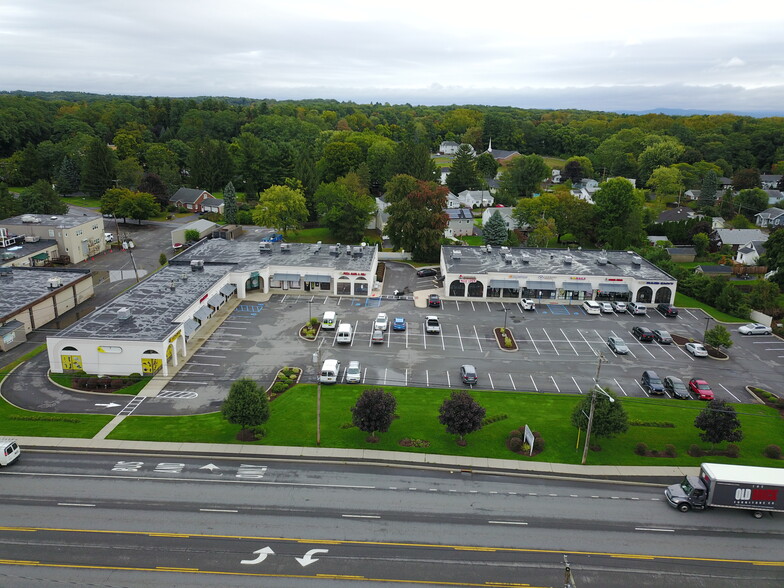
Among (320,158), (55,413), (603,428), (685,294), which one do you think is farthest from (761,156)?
(55,413)

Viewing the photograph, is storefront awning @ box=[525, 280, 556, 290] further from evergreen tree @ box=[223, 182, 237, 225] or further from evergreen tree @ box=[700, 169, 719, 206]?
evergreen tree @ box=[700, 169, 719, 206]

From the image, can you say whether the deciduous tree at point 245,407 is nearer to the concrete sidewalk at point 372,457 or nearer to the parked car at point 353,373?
the concrete sidewalk at point 372,457

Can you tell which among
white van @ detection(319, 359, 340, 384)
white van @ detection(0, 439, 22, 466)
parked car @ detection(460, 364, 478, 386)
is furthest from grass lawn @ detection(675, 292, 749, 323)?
white van @ detection(0, 439, 22, 466)

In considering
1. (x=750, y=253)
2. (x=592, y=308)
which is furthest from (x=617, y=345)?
(x=750, y=253)

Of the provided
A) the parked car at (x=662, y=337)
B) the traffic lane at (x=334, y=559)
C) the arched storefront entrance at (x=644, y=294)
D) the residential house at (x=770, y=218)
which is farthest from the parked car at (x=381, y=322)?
the residential house at (x=770, y=218)

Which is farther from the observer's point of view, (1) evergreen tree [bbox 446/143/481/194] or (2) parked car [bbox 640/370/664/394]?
(1) evergreen tree [bbox 446/143/481/194]

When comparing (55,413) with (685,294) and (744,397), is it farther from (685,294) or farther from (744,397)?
(685,294)

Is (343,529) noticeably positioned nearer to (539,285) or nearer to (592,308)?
(592,308)
